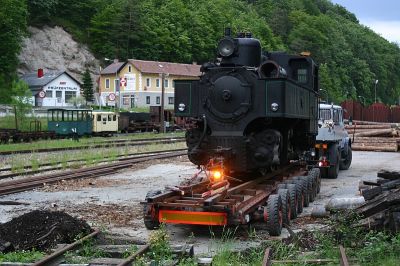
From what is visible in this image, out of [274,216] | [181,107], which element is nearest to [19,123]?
[181,107]

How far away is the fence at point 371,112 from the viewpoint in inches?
2197

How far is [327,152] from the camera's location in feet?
62.0

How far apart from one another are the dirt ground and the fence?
1302 inches

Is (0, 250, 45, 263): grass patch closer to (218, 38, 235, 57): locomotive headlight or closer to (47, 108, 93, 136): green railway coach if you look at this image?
(218, 38, 235, 57): locomotive headlight

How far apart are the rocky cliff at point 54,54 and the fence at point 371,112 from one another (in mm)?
47247

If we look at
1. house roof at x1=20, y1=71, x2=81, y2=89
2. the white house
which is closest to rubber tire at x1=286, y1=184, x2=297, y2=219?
the white house

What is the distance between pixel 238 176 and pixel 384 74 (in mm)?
140618

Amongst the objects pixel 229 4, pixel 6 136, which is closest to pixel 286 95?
pixel 6 136

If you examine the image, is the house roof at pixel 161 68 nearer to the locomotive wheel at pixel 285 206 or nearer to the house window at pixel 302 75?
the house window at pixel 302 75

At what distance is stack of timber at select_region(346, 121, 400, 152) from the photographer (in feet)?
109

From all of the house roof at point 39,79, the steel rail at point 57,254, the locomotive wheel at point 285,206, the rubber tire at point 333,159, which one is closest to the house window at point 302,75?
the rubber tire at point 333,159

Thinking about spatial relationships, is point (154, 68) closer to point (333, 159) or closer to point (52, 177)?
point (333, 159)

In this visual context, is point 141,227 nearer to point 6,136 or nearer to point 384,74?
point 6,136

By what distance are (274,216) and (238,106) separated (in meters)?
2.95
